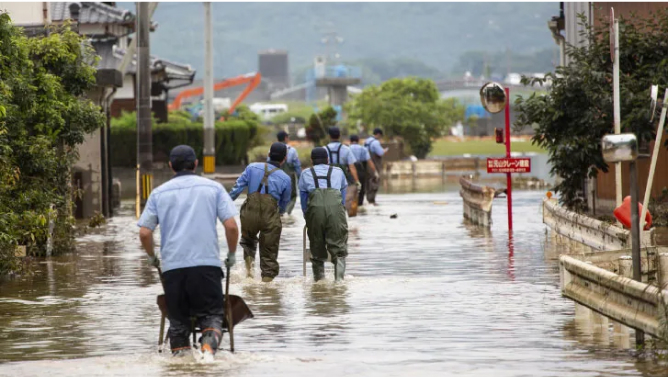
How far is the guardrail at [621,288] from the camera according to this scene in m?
10.9

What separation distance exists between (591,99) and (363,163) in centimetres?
908

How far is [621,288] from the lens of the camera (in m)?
11.7

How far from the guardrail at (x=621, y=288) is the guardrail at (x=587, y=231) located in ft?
5.78

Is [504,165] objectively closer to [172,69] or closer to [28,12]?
[28,12]

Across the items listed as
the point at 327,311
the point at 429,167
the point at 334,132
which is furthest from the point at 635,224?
the point at 429,167

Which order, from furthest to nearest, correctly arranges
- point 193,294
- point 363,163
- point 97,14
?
1. point 97,14
2. point 363,163
3. point 193,294

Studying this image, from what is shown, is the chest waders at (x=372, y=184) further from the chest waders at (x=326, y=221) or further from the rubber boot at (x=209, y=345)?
the rubber boot at (x=209, y=345)

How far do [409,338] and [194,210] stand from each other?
2.39 m

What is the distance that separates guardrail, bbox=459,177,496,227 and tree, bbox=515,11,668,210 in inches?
69.7

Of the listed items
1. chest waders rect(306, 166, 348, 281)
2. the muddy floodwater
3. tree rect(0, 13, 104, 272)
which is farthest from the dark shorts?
chest waders rect(306, 166, 348, 281)

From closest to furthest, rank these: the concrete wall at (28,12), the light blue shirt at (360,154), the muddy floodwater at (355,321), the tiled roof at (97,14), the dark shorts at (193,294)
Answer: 1. the muddy floodwater at (355,321)
2. the dark shorts at (193,294)
3. the concrete wall at (28,12)
4. the light blue shirt at (360,154)
5. the tiled roof at (97,14)

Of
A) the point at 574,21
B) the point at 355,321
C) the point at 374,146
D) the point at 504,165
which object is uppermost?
the point at 574,21

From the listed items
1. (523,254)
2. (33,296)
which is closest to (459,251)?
(523,254)

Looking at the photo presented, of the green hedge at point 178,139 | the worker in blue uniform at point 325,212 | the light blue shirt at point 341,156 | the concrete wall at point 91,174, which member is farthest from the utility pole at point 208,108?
the worker in blue uniform at point 325,212
